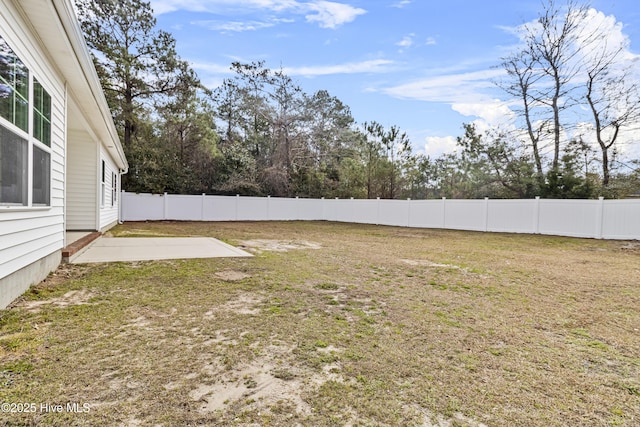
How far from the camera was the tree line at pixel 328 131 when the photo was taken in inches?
609

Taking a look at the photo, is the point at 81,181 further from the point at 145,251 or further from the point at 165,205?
the point at 165,205

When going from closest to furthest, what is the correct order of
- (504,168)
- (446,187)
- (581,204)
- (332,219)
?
(581,204)
(504,168)
(332,219)
(446,187)

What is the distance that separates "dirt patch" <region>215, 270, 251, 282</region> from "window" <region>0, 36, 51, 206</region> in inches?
87.4

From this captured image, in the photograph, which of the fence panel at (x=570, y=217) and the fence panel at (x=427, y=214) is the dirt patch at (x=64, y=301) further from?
the fence panel at (x=427, y=214)

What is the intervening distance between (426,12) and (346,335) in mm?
10333

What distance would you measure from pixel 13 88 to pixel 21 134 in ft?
1.36

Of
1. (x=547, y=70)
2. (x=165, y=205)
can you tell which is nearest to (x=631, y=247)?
(x=547, y=70)

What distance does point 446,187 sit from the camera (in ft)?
75.6

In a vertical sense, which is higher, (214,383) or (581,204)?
(581,204)

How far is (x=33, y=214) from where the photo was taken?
3.58 metres

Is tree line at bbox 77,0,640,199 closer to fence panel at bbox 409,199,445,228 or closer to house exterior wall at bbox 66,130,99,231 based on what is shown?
fence panel at bbox 409,199,445,228

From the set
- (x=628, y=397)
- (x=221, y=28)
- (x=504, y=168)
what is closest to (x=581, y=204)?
(x=504, y=168)

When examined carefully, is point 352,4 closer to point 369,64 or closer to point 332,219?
point 369,64

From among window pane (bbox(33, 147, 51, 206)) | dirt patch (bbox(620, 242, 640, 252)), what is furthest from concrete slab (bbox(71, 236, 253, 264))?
dirt patch (bbox(620, 242, 640, 252))
